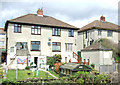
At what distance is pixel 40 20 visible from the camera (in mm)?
26172

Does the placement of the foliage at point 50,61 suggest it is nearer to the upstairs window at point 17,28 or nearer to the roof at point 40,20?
the roof at point 40,20

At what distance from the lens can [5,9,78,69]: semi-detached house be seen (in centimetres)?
2270

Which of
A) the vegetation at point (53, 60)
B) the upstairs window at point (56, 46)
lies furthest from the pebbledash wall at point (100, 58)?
the upstairs window at point (56, 46)

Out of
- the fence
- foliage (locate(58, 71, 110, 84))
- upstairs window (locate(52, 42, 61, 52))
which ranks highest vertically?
upstairs window (locate(52, 42, 61, 52))

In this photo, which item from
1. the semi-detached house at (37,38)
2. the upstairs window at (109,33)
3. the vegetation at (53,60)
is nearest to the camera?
the semi-detached house at (37,38)

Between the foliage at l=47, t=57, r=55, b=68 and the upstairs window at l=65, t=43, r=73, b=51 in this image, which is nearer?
the foliage at l=47, t=57, r=55, b=68

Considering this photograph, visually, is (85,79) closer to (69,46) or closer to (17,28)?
(17,28)

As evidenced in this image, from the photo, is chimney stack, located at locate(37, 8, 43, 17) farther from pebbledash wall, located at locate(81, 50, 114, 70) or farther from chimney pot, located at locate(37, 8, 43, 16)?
pebbledash wall, located at locate(81, 50, 114, 70)

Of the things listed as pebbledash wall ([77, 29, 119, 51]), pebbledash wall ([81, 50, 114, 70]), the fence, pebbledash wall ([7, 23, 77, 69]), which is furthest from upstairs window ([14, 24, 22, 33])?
pebbledash wall ([77, 29, 119, 51])

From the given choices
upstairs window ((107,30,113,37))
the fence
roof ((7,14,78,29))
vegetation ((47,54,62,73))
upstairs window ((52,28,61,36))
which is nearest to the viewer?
the fence

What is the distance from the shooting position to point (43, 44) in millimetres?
25234

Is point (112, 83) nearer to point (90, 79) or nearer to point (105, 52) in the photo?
point (90, 79)

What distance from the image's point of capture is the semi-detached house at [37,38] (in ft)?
74.5

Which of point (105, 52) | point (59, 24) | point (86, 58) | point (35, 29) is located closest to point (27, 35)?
point (35, 29)
